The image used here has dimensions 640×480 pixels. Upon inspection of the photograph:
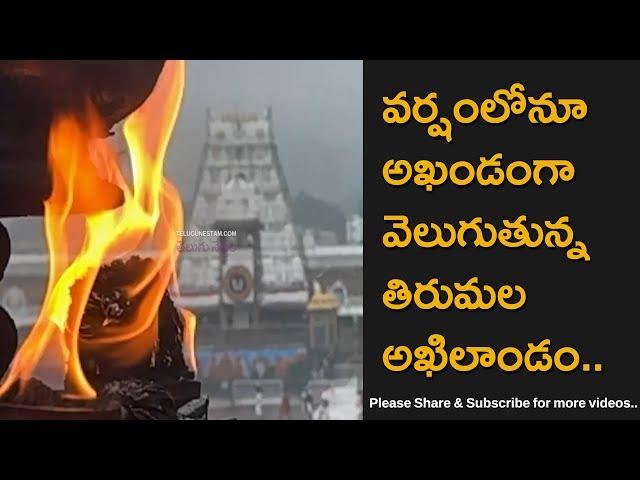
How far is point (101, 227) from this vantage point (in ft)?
11.3

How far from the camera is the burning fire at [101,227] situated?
3439mm

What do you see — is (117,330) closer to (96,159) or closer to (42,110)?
(96,159)

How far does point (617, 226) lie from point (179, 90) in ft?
5.92

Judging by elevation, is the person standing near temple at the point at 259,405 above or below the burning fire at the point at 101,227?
below

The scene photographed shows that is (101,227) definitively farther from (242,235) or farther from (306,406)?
(306,406)

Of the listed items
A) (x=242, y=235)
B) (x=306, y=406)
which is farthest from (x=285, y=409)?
(x=242, y=235)

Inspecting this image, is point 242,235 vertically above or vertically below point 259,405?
above

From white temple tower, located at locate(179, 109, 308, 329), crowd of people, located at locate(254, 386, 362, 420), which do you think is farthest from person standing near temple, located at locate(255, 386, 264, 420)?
white temple tower, located at locate(179, 109, 308, 329)

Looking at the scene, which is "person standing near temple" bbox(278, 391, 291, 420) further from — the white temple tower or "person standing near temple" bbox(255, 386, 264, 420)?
the white temple tower

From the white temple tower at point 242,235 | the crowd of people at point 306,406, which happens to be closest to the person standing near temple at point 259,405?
the crowd of people at point 306,406

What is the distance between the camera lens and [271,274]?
3498 mm

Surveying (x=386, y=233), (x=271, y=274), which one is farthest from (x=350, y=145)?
(x=271, y=274)

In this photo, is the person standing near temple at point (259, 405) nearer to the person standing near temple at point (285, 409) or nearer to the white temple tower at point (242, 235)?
the person standing near temple at point (285, 409)

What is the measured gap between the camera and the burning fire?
344 centimetres
